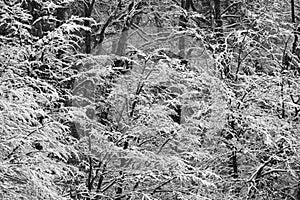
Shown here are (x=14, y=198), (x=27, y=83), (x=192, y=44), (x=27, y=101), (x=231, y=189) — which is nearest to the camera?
(x=14, y=198)

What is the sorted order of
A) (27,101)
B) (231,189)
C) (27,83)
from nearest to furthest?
(27,101) → (27,83) → (231,189)

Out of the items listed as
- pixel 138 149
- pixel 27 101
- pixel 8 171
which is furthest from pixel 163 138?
pixel 8 171

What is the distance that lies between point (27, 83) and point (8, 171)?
1330mm

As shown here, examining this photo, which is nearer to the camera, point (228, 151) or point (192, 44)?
point (228, 151)

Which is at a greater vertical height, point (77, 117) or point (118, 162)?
point (77, 117)

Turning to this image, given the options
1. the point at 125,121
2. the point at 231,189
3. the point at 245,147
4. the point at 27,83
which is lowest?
the point at 231,189

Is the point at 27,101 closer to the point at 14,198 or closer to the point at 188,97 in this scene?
the point at 14,198

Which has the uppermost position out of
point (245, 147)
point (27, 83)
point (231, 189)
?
point (27, 83)

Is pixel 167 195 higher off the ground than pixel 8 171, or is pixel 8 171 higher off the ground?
pixel 8 171

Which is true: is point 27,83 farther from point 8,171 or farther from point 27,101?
point 8,171

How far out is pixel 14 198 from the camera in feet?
11.3

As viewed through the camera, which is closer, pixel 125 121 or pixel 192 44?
pixel 125 121

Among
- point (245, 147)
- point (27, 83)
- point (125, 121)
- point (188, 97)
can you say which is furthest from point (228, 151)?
point (27, 83)

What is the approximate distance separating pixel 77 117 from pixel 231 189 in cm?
198
